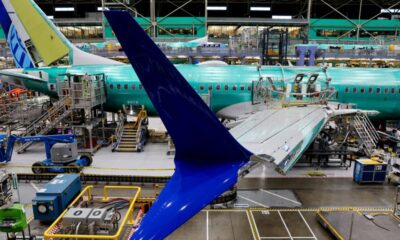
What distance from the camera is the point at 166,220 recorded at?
15.4ft

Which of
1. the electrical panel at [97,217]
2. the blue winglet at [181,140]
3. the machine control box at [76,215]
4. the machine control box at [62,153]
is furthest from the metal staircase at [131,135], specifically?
the blue winglet at [181,140]

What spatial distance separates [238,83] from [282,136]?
1382 cm

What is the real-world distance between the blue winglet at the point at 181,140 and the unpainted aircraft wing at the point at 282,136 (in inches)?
31.9

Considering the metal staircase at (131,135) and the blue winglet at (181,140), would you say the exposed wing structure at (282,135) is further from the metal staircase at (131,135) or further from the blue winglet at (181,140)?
the metal staircase at (131,135)

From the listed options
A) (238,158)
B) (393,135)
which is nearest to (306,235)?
(238,158)

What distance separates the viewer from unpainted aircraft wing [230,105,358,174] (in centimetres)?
668

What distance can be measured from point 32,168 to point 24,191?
2025mm

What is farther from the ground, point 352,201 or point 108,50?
point 108,50

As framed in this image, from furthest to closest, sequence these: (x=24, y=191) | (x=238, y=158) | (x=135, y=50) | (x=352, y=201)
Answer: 1. (x=24, y=191)
2. (x=352, y=201)
3. (x=238, y=158)
4. (x=135, y=50)

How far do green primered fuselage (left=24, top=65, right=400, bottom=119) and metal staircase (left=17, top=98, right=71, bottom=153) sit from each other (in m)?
1.99

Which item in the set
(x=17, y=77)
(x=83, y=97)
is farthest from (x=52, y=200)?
(x=17, y=77)

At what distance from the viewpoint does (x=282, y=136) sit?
28.7ft

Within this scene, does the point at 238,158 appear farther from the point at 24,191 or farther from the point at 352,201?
the point at 24,191

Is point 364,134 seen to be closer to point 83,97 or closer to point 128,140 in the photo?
point 128,140
